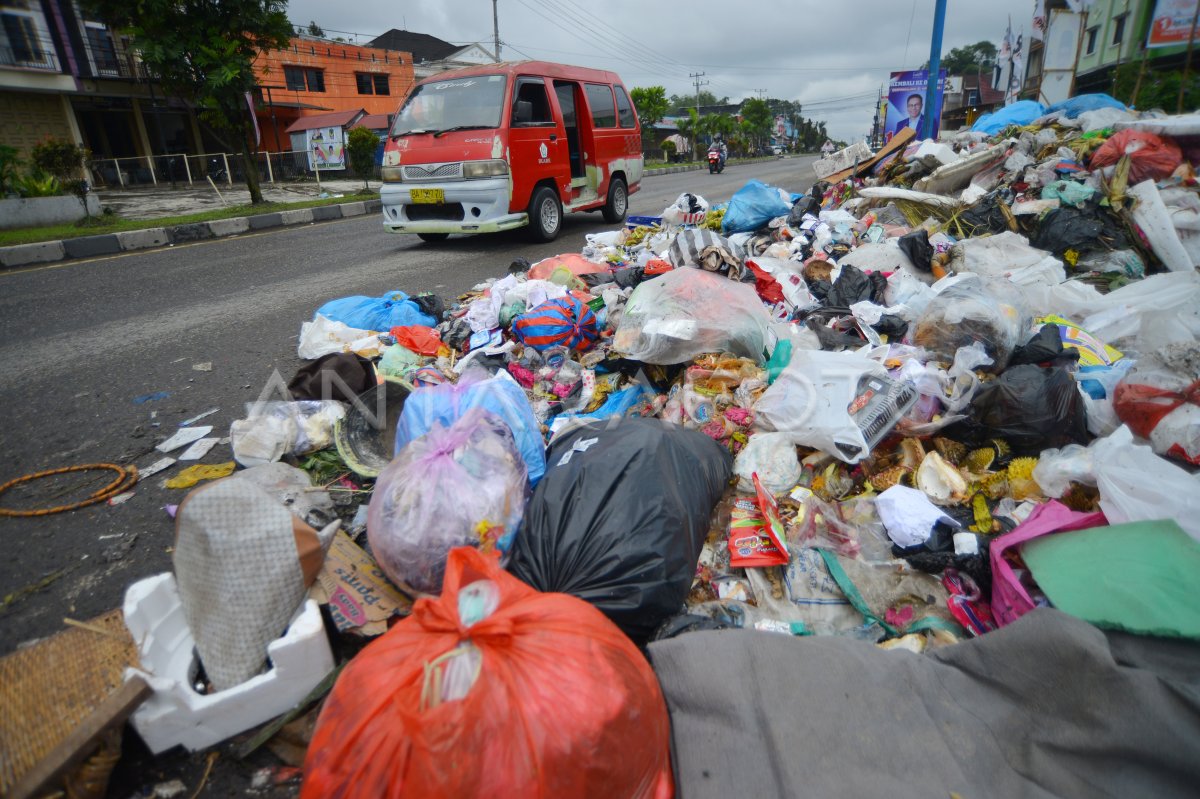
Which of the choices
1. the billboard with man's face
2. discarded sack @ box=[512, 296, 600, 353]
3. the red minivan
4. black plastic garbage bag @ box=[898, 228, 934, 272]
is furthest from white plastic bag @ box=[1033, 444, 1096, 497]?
the billboard with man's face

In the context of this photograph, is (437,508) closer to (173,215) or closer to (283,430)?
(283,430)

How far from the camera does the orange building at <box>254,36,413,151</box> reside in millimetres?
24891

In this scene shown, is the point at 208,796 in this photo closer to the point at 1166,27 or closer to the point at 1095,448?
the point at 1095,448

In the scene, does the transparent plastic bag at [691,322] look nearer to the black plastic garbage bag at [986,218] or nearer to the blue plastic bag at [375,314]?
the blue plastic bag at [375,314]

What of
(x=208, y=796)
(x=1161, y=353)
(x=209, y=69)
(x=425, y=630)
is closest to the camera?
(x=425, y=630)

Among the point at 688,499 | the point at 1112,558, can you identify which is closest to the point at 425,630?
the point at 688,499

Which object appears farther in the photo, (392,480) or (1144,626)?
(392,480)

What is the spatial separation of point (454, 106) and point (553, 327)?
419 centimetres

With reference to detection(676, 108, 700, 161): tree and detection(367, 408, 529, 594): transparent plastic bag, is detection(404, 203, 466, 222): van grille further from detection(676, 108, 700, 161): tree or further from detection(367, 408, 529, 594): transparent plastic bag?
detection(676, 108, 700, 161): tree

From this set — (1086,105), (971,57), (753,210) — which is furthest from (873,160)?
(971,57)

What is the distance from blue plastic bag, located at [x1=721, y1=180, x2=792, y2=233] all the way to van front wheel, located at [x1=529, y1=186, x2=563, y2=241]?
6.73ft

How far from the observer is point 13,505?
207 cm

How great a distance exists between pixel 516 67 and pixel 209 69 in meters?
6.76

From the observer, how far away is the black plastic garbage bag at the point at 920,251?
3.78m
